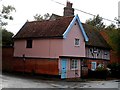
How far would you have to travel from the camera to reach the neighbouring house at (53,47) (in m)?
34.4

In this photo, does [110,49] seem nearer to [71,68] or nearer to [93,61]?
[93,61]

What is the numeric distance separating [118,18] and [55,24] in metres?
17.7

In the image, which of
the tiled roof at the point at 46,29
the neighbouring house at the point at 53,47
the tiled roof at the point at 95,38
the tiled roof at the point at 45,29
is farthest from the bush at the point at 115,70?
the tiled roof at the point at 45,29

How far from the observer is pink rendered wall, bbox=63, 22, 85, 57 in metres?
34.9

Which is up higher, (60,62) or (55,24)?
(55,24)

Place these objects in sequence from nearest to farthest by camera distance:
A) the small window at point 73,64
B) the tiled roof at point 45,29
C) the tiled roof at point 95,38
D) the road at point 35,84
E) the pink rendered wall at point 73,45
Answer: the road at point 35,84 → the pink rendered wall at point 73,45 → the tiled roof at point 45,29 → the small window at point 73,64 → the tiled roof at point 95,38

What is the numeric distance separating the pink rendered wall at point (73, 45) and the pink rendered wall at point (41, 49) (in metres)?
0.96

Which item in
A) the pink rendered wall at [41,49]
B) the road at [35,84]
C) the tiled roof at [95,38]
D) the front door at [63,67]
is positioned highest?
Result: the tiled roof at [95,38]

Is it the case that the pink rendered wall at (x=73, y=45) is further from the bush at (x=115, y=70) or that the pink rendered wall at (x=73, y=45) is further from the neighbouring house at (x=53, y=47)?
the bush at (x=115, y=70)

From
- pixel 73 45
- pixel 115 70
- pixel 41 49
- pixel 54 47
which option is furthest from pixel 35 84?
pixel 115 70

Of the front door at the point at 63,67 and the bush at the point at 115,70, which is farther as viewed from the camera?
the bush at the point at 115,70

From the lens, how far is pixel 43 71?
3512 centimetres

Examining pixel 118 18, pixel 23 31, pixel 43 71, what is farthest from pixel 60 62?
pixel 118 18

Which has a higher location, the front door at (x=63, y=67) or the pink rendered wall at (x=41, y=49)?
the pink rendered wall at (x=41, y=49)
